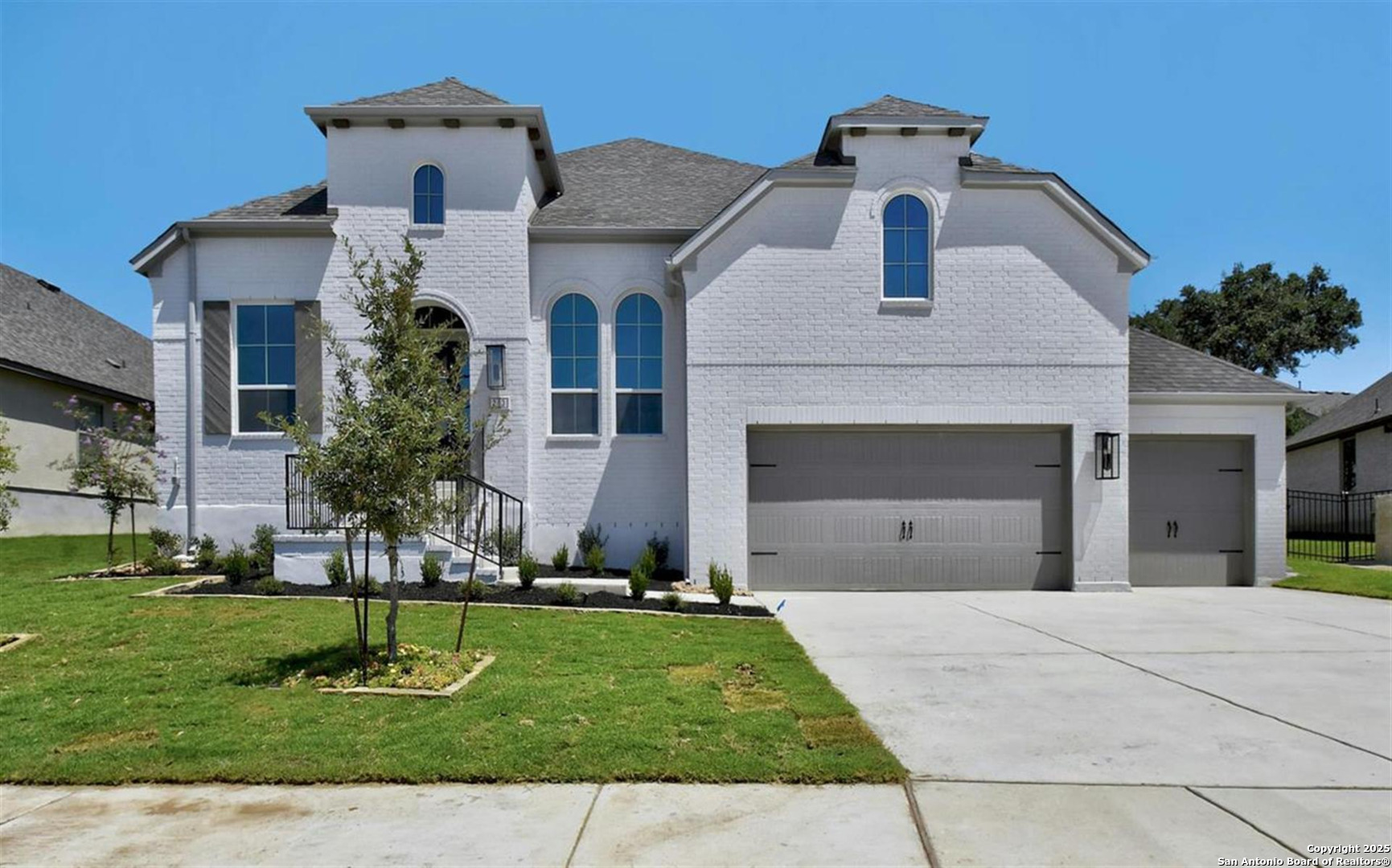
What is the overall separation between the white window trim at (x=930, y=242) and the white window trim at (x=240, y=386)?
32.5 feet

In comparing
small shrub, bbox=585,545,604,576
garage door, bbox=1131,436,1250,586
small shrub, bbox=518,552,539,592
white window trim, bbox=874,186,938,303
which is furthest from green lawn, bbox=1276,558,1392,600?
small shrub, bbox=518,552,539,592

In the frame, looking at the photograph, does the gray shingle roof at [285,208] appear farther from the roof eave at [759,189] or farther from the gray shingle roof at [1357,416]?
the gray shingle roof at [1357,416]

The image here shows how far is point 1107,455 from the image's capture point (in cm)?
1320

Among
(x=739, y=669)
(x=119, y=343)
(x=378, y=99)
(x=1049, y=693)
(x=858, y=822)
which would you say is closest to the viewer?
(x=858, y=822)

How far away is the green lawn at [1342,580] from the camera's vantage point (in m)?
13.2

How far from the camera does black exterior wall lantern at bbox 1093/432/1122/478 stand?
13219 mm

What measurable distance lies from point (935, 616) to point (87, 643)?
946cm

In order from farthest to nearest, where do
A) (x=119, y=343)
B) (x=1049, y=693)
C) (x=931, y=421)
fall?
(x=119, y=343)
(x=931, y=421)
(x=1049, y=693)

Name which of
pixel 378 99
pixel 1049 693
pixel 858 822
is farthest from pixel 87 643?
pixel 378 99

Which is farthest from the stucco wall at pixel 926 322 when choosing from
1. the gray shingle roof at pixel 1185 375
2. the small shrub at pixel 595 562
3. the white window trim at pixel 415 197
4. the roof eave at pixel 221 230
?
the roof eave at pixel 221 230

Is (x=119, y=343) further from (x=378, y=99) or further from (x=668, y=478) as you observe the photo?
(x=668, y=478)

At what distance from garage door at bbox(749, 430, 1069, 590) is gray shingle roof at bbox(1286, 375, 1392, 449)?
57.2ft

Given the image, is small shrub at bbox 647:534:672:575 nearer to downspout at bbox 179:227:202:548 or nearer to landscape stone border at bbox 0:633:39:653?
downspout at bbox 179:227:202:548

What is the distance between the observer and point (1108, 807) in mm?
4477
